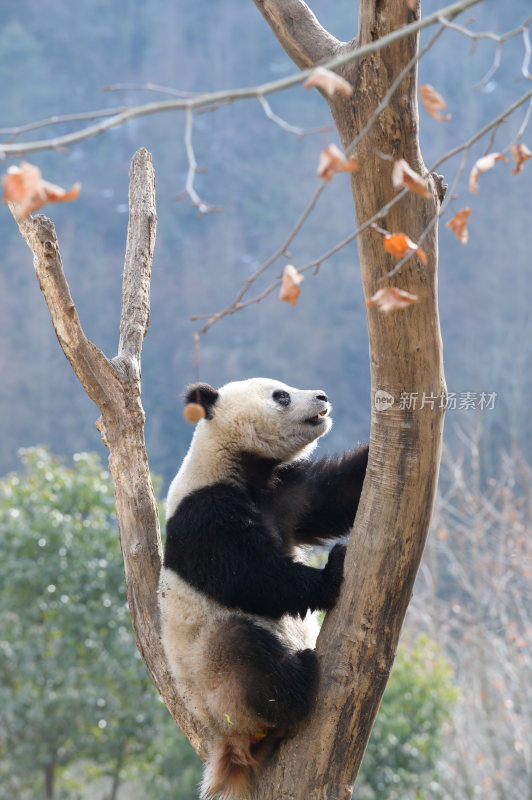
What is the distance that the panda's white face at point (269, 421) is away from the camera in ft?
11.2

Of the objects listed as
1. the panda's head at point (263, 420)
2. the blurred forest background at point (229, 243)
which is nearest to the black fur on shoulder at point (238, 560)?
the panda's head at point (263, 420)

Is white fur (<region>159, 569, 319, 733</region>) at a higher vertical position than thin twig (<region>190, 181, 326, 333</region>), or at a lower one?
lower

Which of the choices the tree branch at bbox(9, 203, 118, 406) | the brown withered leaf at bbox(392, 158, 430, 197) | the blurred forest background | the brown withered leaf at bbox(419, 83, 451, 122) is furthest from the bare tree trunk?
the blurred forest background

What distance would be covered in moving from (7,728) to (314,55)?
6.89 m

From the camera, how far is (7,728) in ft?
25.2

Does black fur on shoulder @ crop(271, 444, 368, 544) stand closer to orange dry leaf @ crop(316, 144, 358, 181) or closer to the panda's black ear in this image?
the panda's black ear

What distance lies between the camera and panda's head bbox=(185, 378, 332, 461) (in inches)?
134

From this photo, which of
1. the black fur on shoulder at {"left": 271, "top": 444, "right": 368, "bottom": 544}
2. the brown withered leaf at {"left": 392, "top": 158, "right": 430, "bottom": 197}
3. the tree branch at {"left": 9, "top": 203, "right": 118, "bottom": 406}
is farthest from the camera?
the black fur on shoulder at {"left": 271, "top": 444, "right": 368, "bottom": 544}

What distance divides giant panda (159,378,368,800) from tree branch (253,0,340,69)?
131cm

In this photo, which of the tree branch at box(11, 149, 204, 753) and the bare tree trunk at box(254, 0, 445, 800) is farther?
the tree branch at box(11, 149, 204, 753)

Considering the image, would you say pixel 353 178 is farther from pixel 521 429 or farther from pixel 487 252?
pixel 487 252

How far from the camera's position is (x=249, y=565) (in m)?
2.90

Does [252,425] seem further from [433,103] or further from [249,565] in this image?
[433,103]

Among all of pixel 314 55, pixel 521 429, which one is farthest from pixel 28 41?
pixel 314 55
